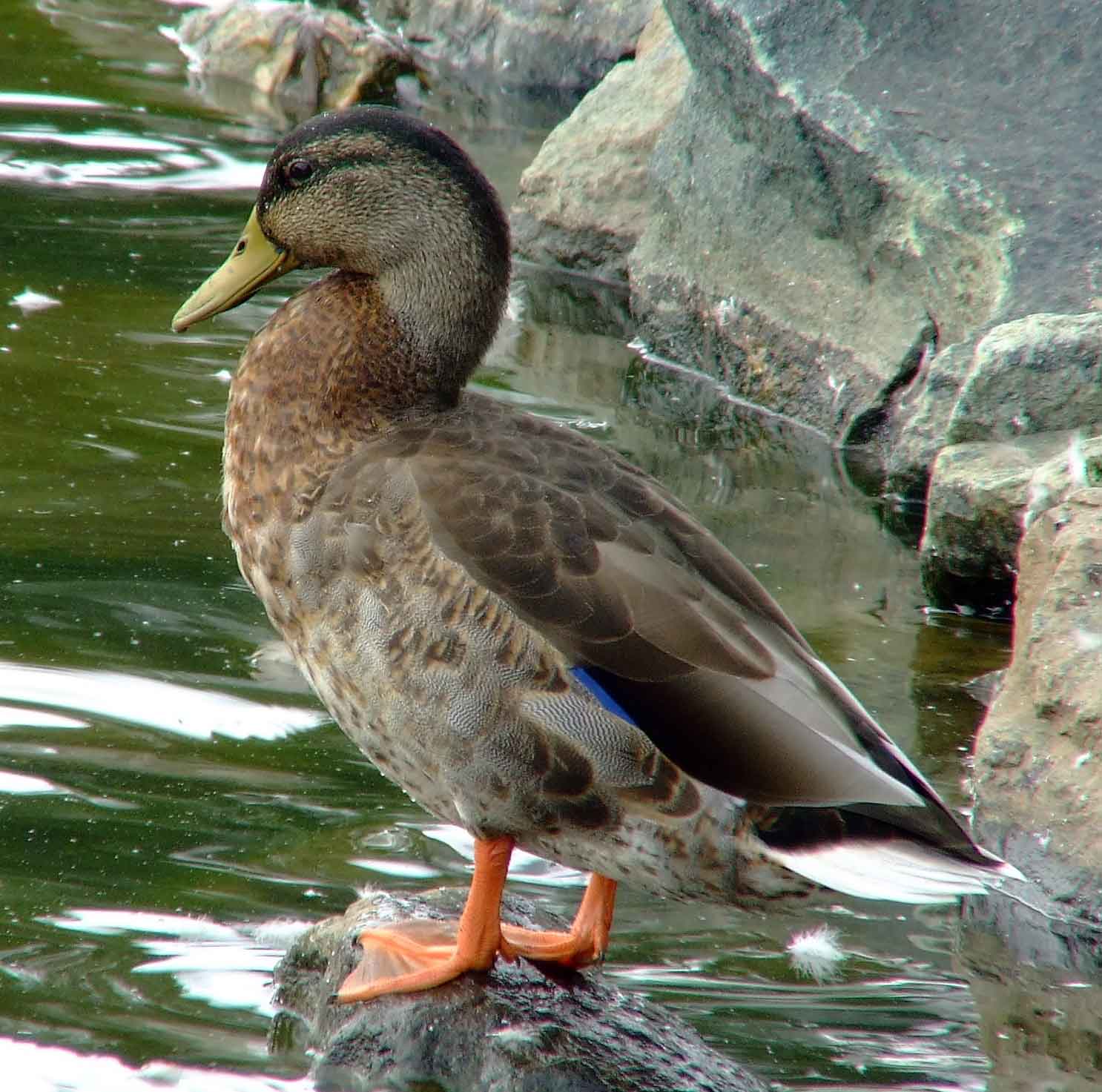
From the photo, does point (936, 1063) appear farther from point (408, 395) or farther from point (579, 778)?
point (408, 395)

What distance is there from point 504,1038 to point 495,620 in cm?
72

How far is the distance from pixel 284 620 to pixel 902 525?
308 centimetres

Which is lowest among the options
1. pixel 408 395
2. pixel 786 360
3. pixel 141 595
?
pixel 141 595

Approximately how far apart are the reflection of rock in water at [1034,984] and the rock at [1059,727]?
52mm

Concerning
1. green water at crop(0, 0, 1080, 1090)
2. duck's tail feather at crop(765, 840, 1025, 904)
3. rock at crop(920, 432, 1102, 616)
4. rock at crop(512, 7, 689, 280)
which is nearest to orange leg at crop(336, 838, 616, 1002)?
green water at crop(0, 0, 1080, 1090)

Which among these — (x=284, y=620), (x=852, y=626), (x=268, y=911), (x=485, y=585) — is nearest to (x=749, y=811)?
(x=485, y=585)


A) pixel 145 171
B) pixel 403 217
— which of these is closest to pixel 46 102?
Result: pixel 145 171

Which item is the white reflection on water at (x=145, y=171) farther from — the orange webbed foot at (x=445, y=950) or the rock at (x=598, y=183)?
the orange webbed foot at (x=445, y=950)

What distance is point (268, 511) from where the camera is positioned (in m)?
3.34

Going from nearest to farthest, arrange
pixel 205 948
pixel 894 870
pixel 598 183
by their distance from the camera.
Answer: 1. pixel 894 870
2. pixel 205 948
3. pixel 598 183

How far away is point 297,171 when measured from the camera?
346 cm

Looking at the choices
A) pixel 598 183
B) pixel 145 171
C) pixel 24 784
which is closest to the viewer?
pixel 24 784

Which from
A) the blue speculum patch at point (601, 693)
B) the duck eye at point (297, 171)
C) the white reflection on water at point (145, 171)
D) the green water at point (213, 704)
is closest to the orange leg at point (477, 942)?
the green water at point (213, 704)

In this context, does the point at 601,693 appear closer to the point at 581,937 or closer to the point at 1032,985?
the point at 581,937
